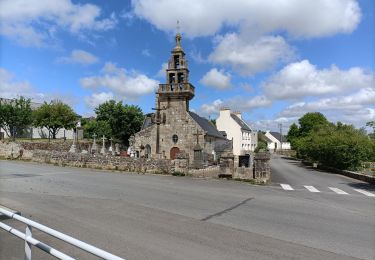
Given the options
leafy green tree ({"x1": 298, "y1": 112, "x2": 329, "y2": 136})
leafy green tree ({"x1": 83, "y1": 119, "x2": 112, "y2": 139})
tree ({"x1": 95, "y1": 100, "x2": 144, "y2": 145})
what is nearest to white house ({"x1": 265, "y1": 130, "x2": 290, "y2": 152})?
leafy green tree ({"x1": 298, "y1": 112, "x2": 329, "y2": 136})

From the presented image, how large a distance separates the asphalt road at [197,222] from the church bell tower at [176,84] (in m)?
22.9

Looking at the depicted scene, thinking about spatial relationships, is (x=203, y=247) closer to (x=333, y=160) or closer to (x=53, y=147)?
(x=333, y=160)

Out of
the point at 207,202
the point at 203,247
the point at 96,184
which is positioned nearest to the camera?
the point at 203,247

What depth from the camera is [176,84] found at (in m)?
35.9

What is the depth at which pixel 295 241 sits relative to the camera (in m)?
6.92

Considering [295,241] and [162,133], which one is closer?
[295,241]

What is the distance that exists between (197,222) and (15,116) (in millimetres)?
54519

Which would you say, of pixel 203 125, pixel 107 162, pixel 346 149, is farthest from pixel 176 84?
pixel 346 149

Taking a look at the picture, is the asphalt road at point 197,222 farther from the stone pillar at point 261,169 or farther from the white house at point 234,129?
the white house at point 234,129

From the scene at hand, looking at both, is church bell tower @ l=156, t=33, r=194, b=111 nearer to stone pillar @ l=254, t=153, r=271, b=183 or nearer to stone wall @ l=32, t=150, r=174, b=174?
stone wall @ l=32, t=150, r=174, b=174

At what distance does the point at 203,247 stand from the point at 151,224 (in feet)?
6.47

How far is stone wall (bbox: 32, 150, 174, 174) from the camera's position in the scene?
22219mm

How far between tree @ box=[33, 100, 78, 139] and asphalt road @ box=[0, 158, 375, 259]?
4512cm

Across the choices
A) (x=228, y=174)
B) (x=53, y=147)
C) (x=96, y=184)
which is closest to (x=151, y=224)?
(x=96, y=184)
